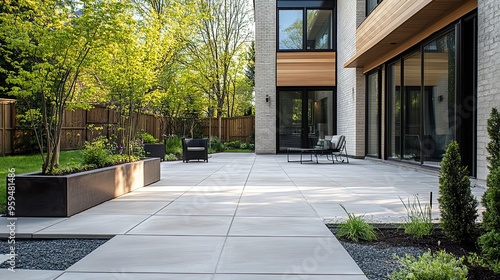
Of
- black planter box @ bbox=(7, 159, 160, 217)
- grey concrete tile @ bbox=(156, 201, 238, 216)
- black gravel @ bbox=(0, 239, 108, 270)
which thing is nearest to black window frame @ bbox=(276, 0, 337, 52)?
grey concrete tile @ bbox=(156, 201, 238, 216)

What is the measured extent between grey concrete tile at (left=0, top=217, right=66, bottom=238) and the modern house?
6.33 metres

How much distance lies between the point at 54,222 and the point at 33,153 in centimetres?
1068

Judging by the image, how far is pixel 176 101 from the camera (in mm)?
17266

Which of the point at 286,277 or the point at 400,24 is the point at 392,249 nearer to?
the point at 286,277

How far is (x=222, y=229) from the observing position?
3.96m

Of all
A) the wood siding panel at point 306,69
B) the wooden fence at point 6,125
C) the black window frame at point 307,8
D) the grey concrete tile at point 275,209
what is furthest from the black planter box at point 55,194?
the black window frame at point 307,8

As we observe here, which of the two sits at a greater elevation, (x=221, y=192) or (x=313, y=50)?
(x=313, y=50)

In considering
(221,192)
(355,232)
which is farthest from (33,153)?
(355,232)

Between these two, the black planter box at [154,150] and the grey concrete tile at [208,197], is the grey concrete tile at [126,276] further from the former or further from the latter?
the black planter box at [154,150]

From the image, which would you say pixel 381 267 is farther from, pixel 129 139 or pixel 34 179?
pixel 129 139

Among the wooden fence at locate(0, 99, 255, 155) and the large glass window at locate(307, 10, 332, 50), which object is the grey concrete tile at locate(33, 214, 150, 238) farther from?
the large glass window at locate(307, 10, 332, 50)

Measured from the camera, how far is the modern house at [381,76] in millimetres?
7112

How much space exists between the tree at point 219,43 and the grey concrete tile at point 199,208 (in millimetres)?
17220

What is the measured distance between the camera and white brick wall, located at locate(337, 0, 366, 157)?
14.1 metres
